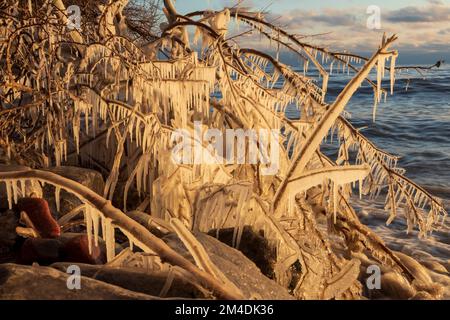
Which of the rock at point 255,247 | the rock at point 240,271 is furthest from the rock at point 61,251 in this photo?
the rock at point 255,247

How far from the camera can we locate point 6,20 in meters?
3.79

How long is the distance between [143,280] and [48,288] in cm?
29

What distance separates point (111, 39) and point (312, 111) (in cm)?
169

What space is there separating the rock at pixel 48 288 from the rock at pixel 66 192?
175 cm

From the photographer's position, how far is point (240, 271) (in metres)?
1.90

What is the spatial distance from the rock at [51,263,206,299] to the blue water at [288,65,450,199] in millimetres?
4520

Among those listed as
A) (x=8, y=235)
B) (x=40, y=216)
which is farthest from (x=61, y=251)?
(x=8, y=235)

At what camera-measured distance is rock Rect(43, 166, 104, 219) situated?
10.9ft

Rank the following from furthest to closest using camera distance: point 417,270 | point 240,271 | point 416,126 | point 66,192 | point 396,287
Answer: point 416,126, point 417,270, point 396,287, point 66,192, point 240,271

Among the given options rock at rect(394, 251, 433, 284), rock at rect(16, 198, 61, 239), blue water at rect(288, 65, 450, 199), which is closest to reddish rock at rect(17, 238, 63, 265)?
rock at rect(16, 198, 61, 239)

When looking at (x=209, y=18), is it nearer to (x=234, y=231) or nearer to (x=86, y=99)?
(x=86, y=99)

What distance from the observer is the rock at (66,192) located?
131 inches

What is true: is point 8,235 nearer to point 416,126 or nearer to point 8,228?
point 8,228

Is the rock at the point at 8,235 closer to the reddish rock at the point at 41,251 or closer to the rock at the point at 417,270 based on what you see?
the reddish rock at the point at 41,251
